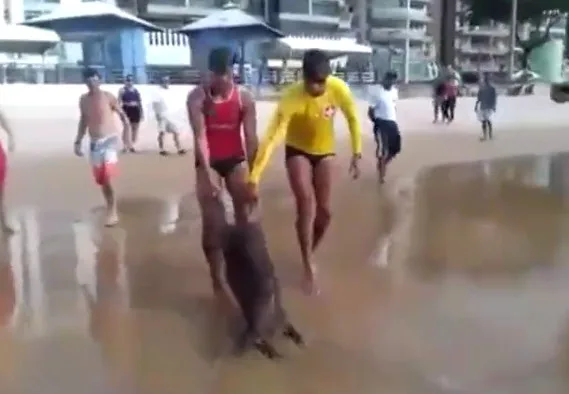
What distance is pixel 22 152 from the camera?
16.5 metres

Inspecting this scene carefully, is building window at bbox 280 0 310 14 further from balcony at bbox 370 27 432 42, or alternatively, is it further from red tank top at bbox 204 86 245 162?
red tank top at bbox 204 86 245 162

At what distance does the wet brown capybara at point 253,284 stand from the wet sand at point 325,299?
0.12 meters

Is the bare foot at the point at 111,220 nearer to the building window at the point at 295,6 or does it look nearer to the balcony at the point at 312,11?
the balcony at the point at 312,11

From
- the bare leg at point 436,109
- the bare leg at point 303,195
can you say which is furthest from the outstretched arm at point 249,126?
the bare leg at point 436,109

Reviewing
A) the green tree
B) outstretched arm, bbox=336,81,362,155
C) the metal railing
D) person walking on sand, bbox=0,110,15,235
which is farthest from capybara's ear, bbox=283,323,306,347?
the green tree

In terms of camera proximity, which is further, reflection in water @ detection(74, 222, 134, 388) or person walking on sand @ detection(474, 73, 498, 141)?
person walking on sand @ detection(474, 73, 498, 141)

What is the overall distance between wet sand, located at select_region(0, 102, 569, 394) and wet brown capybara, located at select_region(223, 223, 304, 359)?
118 millimetres

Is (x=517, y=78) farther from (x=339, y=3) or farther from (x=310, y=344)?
(x=310, y=344)

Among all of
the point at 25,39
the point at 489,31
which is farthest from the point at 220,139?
the point at 489,31

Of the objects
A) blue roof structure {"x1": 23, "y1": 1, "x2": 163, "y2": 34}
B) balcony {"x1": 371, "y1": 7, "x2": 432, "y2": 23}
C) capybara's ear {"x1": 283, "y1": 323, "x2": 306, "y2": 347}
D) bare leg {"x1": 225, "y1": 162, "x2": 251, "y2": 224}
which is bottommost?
capybara's ear {"x1": 283, "y1": 323, "x2": 306, "y2": 347}

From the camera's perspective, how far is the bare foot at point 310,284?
591 centimetres

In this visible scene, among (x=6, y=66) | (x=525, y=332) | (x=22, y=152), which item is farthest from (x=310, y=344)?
(x=6, y=66)

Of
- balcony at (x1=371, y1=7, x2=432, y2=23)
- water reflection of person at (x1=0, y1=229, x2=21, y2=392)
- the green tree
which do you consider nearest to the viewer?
water reflection of person at (x1=0, y1=229, x2=21, y2=392)

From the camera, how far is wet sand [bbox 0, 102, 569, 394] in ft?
14.2
